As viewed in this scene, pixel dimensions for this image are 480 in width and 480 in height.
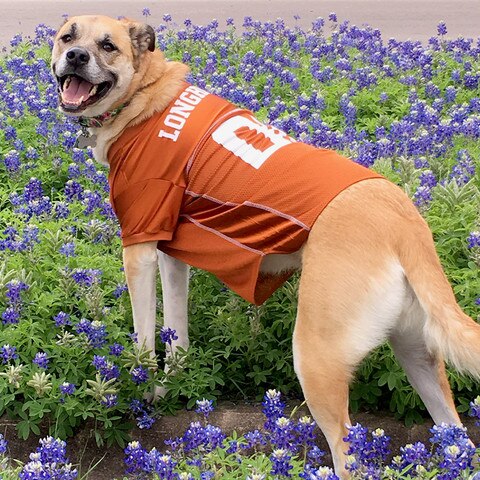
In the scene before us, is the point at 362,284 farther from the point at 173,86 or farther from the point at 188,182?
the point at 173,86

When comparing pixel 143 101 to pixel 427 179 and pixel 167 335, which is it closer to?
pixel 167 335

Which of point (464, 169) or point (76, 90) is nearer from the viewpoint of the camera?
point (76, 90)

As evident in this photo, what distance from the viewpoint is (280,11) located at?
553 inches

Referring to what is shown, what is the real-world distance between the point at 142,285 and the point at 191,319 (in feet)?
2.06

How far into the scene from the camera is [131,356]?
405 centimetres

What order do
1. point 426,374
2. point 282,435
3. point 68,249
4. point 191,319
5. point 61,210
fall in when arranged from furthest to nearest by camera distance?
point 61,210
point 191,319
point 68,249
point 426,374
point 282,435

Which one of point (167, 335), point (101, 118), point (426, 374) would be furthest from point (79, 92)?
point (426, 374)

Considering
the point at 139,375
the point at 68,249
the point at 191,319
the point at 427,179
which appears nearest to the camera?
the point at 139,375

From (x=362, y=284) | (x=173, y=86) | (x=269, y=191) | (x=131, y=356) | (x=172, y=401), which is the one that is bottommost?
(x=172, y=401)

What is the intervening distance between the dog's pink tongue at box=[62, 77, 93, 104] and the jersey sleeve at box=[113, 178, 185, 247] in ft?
1.62

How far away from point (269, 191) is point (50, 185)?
273 centimetres

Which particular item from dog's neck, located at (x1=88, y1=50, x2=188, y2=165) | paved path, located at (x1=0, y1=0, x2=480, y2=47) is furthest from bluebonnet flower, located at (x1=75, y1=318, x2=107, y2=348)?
paved path, located at (x1=0, y1=0, x2=480, y2=47)

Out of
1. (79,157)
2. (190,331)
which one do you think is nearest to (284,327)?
(190,331)

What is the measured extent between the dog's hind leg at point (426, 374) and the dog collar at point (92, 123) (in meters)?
1.61
